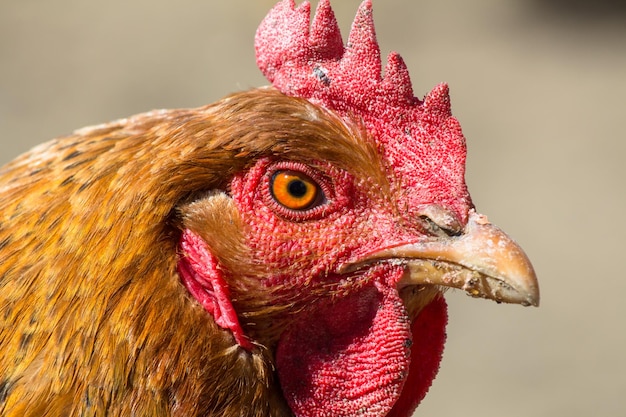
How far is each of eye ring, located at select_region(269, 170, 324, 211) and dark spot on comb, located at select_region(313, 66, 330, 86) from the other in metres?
0.35

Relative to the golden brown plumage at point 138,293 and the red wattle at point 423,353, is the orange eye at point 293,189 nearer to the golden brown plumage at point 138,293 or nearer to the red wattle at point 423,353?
the golden brown plumage at point 138,293

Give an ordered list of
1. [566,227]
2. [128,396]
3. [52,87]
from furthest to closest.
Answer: [52,87], [566,227], [128,396]

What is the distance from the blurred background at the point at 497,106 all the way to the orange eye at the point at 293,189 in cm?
439

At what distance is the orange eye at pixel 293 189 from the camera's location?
7.98 feet

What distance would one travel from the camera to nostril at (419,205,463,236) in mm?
2420

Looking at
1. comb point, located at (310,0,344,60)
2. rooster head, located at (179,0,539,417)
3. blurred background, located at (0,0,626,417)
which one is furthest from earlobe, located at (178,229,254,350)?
blurred background, located at (0,0,626,417)

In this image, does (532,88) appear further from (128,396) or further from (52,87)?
(128,396)

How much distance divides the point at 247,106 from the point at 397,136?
1.56ft

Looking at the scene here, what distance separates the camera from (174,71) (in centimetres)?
943

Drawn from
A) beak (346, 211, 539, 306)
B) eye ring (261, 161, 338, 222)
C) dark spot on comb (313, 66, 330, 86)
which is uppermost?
dark spot on comb (313, 66, 330, 86)

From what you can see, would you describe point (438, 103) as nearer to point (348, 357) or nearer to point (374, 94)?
point (374, 94)

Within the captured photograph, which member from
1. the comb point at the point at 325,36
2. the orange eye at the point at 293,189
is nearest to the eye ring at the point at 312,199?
the orange eye at the point at 293,189

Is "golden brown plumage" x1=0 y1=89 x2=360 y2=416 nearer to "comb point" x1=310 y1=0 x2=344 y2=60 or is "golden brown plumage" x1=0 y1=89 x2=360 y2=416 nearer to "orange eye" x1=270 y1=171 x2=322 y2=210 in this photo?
"orange eye" x1=270 y1=171 x2=322 y2=210

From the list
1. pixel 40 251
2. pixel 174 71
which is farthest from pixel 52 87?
pixel 40 251
